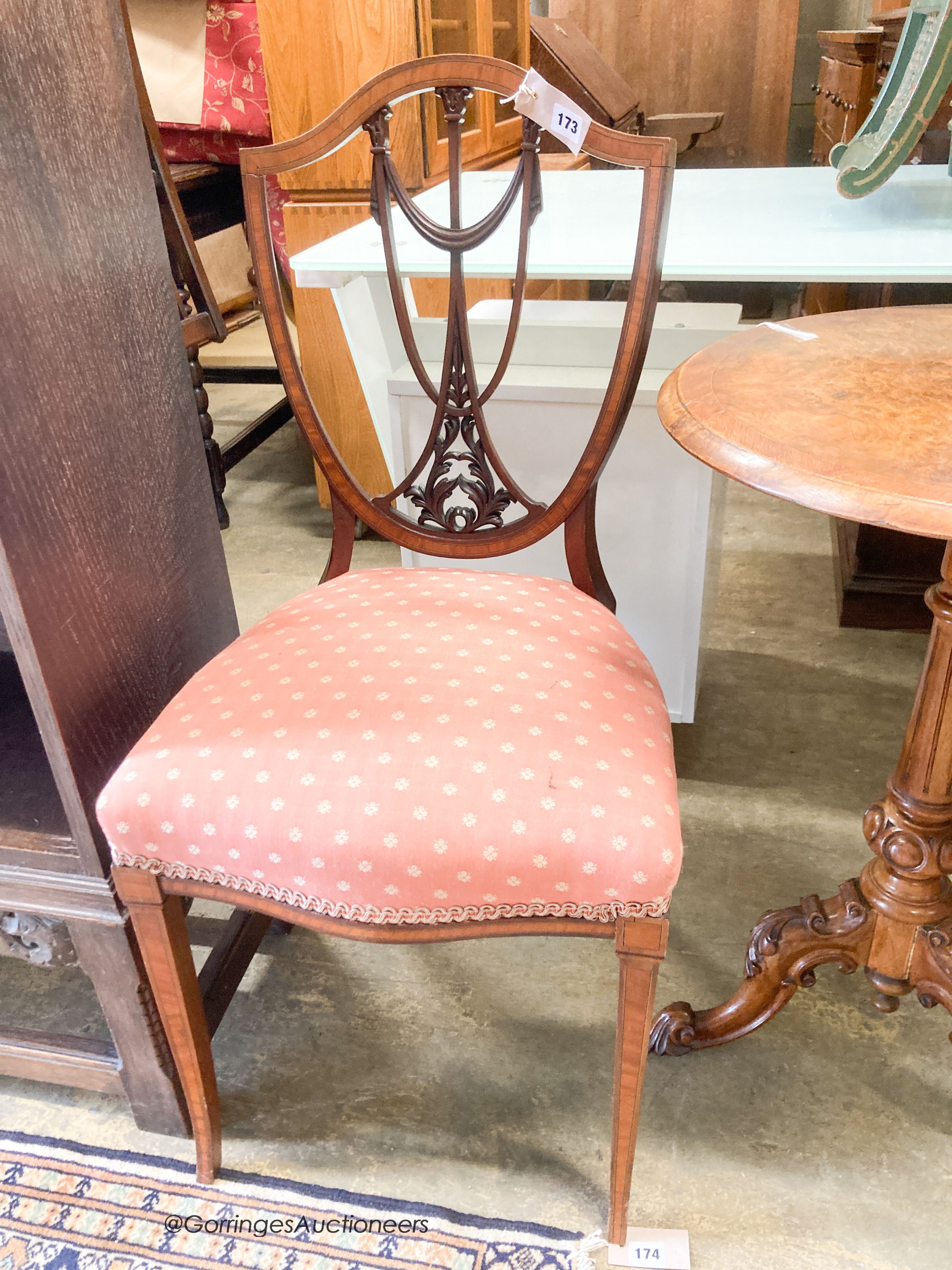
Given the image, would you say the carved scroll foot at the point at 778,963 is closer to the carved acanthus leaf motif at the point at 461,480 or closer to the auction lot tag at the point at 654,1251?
the auction lot tag at the point at 654,1251

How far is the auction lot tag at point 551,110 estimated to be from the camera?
937mm

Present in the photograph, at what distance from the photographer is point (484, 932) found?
0.84 meters

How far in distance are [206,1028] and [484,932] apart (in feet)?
1.30

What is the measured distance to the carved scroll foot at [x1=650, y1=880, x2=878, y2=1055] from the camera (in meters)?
1.13

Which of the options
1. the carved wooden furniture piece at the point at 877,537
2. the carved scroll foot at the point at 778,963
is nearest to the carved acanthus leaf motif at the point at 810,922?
the carved scroll foot at the point at 778,963

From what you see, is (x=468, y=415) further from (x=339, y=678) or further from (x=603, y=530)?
(x=603, y=530)

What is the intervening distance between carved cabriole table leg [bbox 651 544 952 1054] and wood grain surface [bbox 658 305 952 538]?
0.20 meters

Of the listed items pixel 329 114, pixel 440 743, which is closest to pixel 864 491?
pixel 440 743

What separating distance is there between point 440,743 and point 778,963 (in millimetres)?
578

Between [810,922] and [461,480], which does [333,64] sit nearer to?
[461,480]

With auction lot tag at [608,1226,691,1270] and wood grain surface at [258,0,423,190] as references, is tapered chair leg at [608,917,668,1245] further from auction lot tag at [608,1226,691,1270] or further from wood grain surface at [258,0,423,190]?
wood grain surface at [258,0,423,190]

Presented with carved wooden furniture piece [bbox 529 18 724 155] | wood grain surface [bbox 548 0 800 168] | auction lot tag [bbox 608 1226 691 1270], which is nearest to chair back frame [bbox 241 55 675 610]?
auction lot tag [bbox 608 1226 691 1270]

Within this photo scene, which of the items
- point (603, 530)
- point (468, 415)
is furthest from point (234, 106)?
point (468, 415)

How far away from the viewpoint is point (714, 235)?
4.68ft
